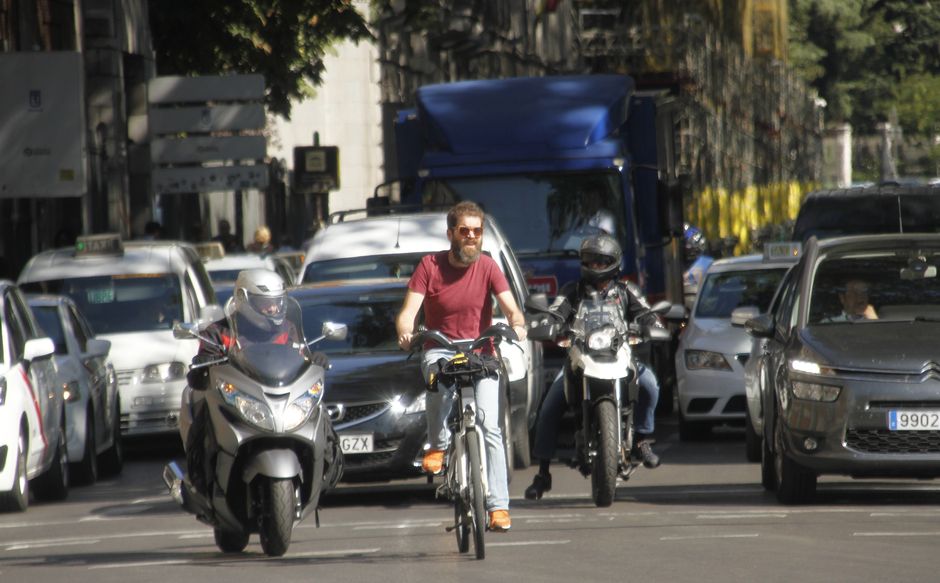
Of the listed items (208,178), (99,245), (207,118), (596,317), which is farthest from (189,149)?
(596,317)

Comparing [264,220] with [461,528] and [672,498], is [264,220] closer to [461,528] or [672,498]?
[672,498]

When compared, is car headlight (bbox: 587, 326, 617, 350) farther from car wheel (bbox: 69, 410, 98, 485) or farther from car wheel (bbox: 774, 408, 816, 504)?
car wheel (bbox: 69, 410, 98, 485)

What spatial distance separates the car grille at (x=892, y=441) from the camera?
11.6 m

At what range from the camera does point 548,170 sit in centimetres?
1995

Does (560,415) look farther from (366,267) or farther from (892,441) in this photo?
(366,267)

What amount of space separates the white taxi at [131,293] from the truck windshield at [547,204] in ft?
8.46

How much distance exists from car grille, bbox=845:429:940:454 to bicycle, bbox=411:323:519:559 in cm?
257

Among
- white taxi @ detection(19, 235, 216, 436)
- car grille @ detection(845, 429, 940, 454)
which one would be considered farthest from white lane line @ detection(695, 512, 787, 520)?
white taxi @ detection(19, 235, 216, 436)

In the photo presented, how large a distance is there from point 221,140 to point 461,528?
21.6m

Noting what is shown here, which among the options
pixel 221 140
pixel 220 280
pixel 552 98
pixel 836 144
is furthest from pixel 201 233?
pixel 836 144

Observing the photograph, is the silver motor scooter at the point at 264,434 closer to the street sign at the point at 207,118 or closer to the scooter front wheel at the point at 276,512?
the scooter front wheel at the point at 276,512

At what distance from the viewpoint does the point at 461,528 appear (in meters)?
10.2

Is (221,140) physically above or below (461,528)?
above

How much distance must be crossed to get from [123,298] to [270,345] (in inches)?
374
